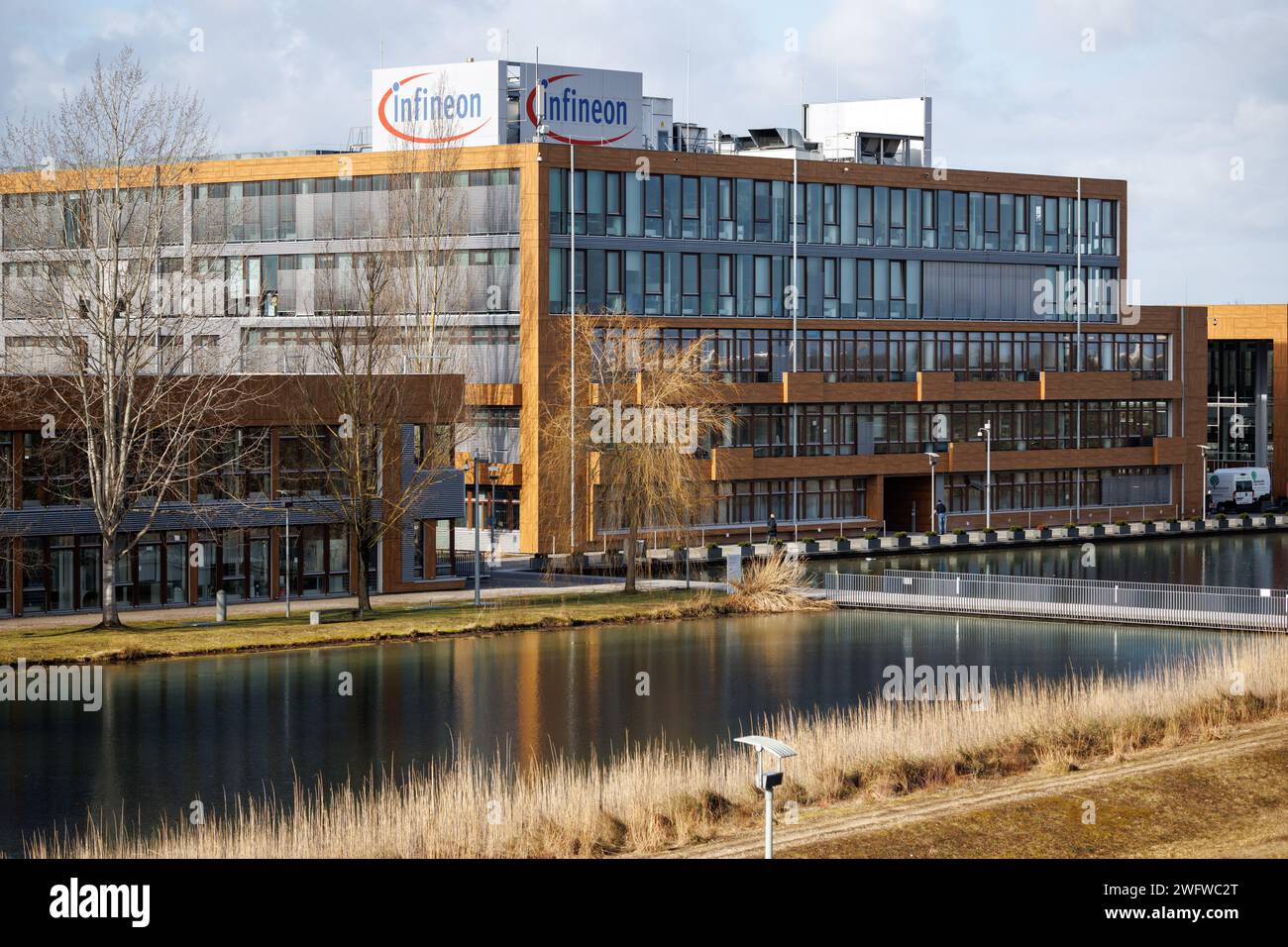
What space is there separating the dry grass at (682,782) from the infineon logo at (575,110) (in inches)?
1612

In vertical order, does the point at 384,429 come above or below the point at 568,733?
above

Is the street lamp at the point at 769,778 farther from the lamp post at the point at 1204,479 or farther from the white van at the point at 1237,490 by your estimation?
the white van at the point at 1237,490

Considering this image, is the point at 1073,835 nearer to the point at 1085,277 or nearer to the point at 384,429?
the point at 384,429

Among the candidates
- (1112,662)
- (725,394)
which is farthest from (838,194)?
(1112,662)

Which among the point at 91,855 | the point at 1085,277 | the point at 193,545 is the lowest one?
the point at 91,855

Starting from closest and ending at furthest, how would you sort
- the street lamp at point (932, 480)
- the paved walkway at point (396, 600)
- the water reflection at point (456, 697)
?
the water reflection at point (456, 697)
the paved walkway at point (396, 600)
the street lamp at point (932, 480)

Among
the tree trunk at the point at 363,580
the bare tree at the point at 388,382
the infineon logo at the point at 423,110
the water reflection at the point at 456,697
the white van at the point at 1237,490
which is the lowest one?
the water reflection at the point at 456,697

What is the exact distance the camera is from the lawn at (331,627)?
39.9 meters

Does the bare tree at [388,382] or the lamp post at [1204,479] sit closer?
the bare tree at [388,382]

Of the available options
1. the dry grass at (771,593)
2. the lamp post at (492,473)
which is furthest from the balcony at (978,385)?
the dry grass at (771,593)

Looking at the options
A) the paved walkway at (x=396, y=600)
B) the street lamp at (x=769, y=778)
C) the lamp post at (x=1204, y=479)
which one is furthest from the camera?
the lamp post at (x=1204, y=479)

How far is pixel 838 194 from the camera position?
7675 centimetres

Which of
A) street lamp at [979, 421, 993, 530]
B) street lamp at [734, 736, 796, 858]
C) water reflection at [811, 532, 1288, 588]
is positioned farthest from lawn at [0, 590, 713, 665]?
street lamp at [979, 421, 993, 530]
